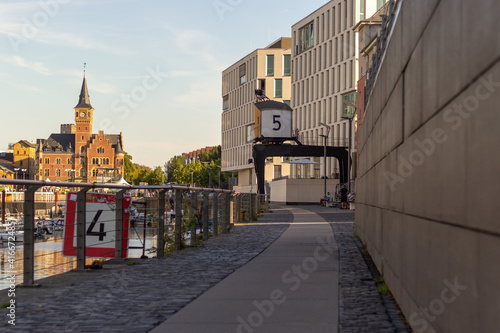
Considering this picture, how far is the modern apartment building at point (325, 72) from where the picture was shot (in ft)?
252

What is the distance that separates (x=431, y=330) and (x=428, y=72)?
1.98m

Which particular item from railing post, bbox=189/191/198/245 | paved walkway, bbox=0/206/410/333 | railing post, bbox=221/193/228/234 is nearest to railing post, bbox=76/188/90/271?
paved walkway, bbox=0/206/410/333

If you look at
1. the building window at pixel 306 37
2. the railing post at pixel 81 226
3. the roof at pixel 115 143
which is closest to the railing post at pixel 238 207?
the railing post at pixel 81 226

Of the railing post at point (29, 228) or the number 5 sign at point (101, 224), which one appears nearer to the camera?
the railing post at point (29, 228)

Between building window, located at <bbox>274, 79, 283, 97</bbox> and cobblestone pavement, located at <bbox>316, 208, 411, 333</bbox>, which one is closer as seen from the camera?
cobblestone pavement, located at <bbox>316, 208, 411, 333</bbox>

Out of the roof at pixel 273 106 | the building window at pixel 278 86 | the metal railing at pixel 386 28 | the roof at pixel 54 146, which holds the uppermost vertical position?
the building window at pixel 278 86

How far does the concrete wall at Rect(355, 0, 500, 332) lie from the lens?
132 inches

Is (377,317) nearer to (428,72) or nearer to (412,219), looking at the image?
(412,219)

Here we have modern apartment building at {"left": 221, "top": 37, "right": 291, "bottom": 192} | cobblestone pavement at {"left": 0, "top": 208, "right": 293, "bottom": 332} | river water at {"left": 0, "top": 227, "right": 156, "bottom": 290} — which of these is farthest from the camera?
modern apartment building at {"left": 221, "top": 37, "right": 291, "bottom": 192}

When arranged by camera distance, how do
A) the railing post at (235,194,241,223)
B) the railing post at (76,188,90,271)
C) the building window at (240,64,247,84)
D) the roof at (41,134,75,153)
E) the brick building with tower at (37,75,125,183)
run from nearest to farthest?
the railing post at (76,188,90,271)
the railing post at (235,194,241,223)
the building window at (240,64,247,84)
the brick building with tower at (37,75,125,183)
the roof at (41,134,75,153)

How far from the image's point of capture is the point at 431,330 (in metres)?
5.19

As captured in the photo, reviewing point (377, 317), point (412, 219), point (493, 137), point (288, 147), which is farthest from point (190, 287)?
point (288, 147)

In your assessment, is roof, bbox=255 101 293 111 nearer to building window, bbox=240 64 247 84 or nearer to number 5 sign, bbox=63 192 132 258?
number 5 sign, bbox=63 192 132 258

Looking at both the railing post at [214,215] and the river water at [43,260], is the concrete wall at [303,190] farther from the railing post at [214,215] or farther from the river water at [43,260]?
the railing post at [214,215]
